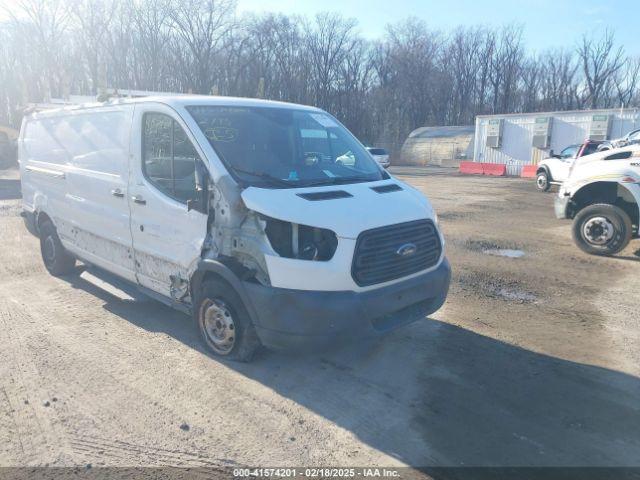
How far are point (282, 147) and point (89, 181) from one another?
7.83ft

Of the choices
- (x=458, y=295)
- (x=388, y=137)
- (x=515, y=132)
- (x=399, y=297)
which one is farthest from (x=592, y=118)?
(x=388, y=137)

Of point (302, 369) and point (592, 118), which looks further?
point (592, 118)

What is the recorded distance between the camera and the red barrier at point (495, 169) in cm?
2984

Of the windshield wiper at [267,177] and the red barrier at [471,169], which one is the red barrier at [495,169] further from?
the windshield wiper at [267,177]

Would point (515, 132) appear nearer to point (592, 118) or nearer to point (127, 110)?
point (592, 118)

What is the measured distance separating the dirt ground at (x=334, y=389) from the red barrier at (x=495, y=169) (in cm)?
2502

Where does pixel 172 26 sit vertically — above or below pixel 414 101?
above

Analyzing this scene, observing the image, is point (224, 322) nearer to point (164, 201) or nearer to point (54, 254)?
point (164, 201)

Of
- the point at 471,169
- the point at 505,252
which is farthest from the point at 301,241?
the point at 471,169

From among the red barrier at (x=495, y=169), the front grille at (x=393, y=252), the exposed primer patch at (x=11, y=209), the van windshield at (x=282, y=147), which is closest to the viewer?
Result: the front grille at (x=393, y=252)

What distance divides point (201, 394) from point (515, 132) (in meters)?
30.7

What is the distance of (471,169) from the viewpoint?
3127 cm

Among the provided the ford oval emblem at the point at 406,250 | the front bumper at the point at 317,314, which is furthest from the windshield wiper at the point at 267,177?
the ford oval emblem at the point at 406,250

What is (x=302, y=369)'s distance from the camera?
4270mm
